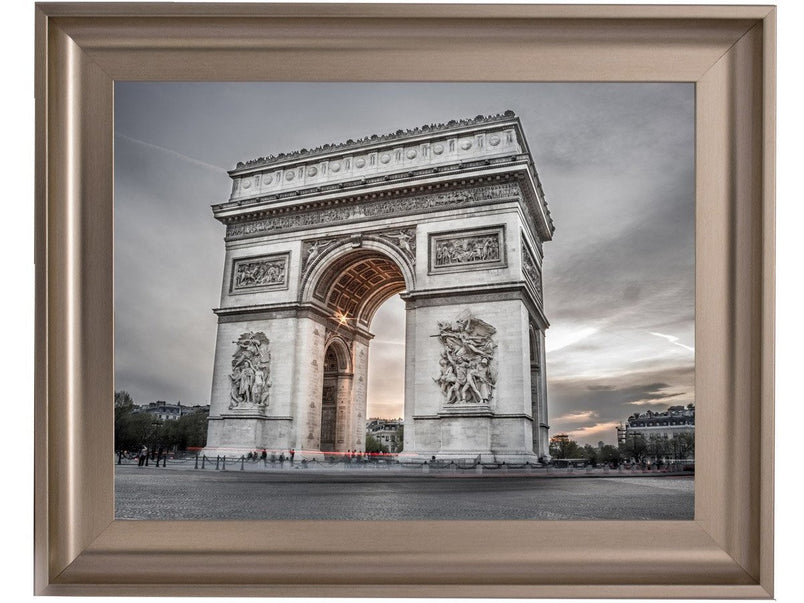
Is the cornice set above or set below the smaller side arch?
above

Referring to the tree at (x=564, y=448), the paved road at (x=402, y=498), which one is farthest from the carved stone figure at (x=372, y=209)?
the paved road at (x=402, y=498)

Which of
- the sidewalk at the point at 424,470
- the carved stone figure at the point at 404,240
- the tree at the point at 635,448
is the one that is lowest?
the sidewalk at the point at 424,470

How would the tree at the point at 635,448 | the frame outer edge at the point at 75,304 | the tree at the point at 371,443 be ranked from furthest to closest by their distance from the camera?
1. the tree at the point at 371,443
2. the tree at the point at 635,448
3. the frame outer edge at the point at 75,304

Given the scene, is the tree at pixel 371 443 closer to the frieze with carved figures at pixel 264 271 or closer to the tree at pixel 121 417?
the frieze with carved figures at pixel 264 271

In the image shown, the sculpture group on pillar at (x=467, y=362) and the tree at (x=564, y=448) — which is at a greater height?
the sculpture group on pillar at (x=467, y=362)

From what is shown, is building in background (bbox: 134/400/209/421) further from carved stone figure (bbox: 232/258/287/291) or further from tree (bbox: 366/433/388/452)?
tree (bbox: 366/433/388/452)

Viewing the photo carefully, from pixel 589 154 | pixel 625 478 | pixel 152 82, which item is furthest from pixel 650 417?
pixel 152 82

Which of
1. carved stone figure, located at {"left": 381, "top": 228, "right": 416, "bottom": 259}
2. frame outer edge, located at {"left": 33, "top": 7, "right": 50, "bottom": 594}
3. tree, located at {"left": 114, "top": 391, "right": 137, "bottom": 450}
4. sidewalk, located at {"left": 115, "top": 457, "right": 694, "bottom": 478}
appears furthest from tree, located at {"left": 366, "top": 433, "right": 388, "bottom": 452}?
frame outer edge, located at {"left": 33, "top": 7, "right": 50, "bottom": 594}
